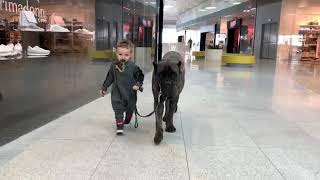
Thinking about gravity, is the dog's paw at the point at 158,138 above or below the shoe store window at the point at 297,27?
below

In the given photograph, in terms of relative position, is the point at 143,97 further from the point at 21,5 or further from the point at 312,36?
the point at 312,36

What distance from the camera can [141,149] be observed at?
12.8 feet

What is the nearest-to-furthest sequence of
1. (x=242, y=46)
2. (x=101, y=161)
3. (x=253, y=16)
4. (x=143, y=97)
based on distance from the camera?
(x=101, y=161)
(x=143, y=97)
(x=253, y=16)
(x=242, y=46)

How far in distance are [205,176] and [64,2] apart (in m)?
4.10

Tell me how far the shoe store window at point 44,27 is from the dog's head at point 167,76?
6.25 feet

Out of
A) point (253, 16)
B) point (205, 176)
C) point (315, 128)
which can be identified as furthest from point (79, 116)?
point (253, 16)

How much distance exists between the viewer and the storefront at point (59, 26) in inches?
171

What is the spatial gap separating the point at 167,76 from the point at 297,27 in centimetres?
2698

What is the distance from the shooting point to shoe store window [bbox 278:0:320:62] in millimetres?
27578

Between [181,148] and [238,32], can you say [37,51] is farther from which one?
[238,32]

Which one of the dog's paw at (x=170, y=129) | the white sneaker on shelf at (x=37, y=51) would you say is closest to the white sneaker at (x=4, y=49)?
the white sneaker on shelf at (x=37, y=51)

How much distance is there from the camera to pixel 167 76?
4000 millimetres

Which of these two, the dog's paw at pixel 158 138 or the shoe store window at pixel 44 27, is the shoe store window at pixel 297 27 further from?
the dog's paw at pixel 158 138

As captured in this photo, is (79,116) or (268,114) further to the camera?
(268,114)
